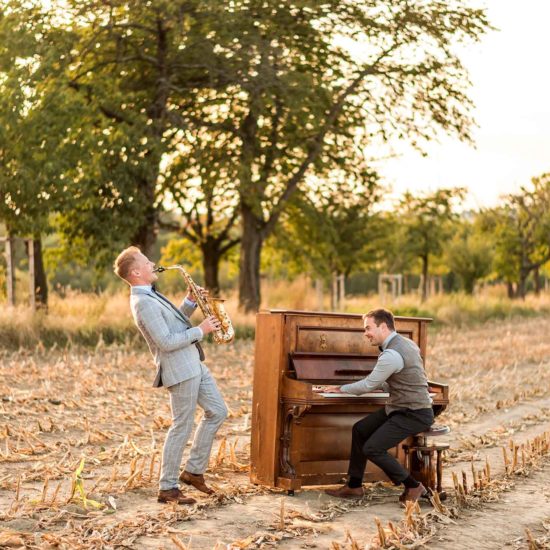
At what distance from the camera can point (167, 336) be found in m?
8.40

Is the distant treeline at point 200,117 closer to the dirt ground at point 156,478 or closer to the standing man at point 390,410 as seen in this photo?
the dirt ground at point 156,478

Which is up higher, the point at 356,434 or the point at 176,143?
the point at 176,143

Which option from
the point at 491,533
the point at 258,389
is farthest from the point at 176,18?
the point at 491,533

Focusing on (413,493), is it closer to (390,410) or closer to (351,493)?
(351,493)

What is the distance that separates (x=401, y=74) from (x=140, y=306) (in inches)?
864

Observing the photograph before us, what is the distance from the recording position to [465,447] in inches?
458

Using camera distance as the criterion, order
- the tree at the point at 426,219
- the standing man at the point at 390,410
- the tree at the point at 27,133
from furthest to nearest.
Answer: the tree at the point at 426,219 < the tree at the point at 27,133 < the standing man at the point at 390,410

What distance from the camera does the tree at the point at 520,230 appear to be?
Answer: 56.6 metres

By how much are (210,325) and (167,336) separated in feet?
1.20

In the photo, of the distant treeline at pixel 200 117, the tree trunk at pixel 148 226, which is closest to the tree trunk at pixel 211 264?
the distant treeline at pixel 200 117

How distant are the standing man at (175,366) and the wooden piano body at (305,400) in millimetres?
640

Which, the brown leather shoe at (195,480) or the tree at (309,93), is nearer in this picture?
the brown leather shoe at (195,480)

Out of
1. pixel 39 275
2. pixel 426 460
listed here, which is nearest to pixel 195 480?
pixel 426 460

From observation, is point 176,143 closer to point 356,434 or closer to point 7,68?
point 7,68
